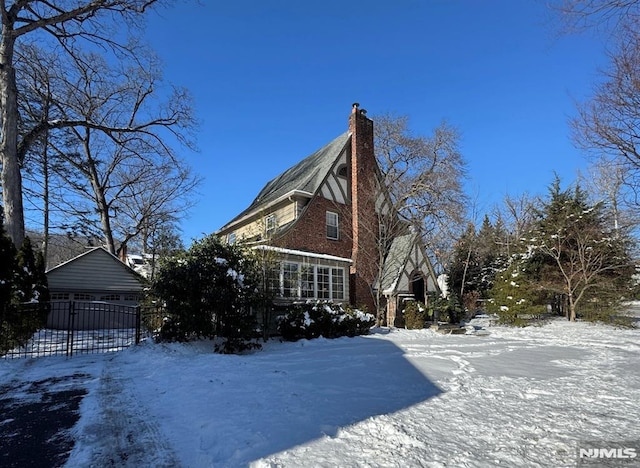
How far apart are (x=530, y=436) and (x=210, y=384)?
4677mm

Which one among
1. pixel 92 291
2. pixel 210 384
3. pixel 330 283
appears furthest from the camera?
pixel 92 291

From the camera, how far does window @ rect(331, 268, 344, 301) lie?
56.4 feet

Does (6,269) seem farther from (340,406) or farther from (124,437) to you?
(340,406)

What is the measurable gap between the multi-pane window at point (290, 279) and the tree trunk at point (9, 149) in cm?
923

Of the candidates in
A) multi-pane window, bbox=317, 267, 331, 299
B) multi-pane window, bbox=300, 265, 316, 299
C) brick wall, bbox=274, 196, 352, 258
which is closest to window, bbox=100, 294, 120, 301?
brick wall, bbox=274, 196, 352, 258

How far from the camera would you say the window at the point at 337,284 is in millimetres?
17188

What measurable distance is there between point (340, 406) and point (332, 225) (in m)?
13.9

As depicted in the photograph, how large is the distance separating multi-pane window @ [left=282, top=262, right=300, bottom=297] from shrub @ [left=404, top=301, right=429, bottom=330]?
538cm

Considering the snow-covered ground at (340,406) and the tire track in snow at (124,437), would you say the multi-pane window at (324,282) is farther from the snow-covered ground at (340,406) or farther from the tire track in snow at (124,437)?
the tire track in snow at (124,437)

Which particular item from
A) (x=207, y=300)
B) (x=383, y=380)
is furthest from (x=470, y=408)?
(x=207, y=300)

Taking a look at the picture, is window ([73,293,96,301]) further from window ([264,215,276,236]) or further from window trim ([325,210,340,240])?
window trim ([325,210,340,240])

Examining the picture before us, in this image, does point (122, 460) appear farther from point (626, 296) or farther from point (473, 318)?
point (473, 318)

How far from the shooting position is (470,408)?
16.7 feet

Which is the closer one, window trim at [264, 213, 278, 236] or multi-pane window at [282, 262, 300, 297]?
window trim at [264, 213, 278, 236]
